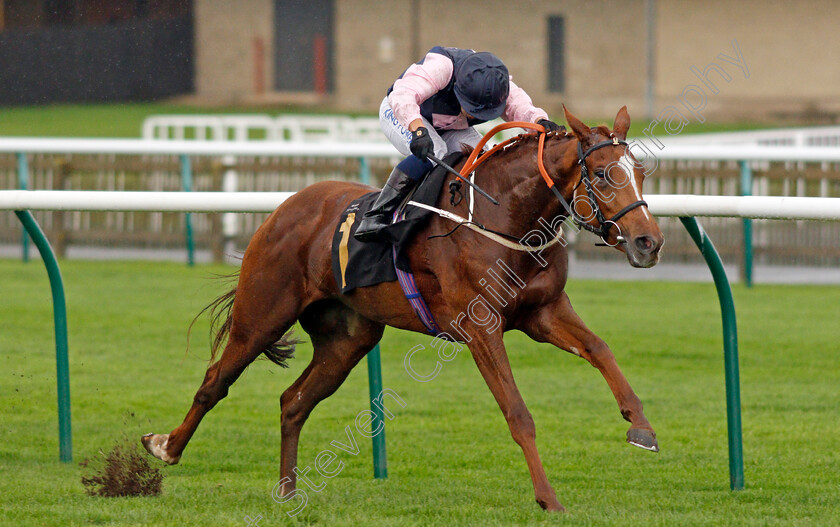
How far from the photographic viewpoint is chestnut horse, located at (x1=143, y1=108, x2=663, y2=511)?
12.4ft

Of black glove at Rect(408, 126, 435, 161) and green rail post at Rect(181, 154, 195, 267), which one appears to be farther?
green rail post at Rect(181, 154, 195, 267)

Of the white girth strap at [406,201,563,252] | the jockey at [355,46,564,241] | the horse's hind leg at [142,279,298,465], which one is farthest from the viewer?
the horse's hind leg at [142,279,298,465]

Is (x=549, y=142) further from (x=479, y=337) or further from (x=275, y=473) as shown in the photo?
(x=275, y=473)

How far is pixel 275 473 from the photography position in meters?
5.17

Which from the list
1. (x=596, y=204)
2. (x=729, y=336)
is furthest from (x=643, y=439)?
(x=729, y=336)

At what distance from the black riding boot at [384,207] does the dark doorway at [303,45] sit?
30.6 meters

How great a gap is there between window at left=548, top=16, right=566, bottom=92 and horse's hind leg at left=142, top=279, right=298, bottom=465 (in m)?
29.6

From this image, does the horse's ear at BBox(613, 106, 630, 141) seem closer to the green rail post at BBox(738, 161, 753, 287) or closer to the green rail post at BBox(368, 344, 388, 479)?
the green rail post at BBox(368, 344, 388, 479)

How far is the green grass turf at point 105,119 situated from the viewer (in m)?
27.2

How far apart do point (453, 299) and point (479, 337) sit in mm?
174

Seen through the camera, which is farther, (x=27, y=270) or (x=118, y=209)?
(x=27, y=270)

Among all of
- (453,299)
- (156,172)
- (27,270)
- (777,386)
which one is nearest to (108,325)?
(27,270)

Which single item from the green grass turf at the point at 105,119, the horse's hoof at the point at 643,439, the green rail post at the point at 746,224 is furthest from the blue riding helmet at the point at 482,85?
the green grass turf at the point at 105,119

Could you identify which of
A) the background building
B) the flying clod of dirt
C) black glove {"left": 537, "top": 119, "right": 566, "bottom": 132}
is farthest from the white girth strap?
the background building
